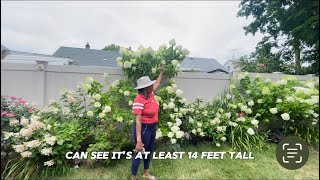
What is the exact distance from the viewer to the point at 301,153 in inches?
148

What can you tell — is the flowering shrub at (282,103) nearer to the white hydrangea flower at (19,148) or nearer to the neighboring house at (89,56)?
the white hydrangea flower at (19,148)

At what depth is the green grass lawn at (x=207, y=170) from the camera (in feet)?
9.37

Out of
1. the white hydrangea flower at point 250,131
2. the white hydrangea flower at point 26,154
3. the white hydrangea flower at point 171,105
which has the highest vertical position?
the white hydrangea flower at point 171,105

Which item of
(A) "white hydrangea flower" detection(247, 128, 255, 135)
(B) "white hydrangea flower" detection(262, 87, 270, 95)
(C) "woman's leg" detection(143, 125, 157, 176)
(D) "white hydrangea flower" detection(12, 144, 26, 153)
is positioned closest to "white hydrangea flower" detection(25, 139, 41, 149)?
(D) "white hydrangea flower" detection(12, 144, 26, 153)

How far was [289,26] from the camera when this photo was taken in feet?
35.2

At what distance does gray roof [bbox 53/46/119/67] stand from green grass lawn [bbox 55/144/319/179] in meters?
12.9

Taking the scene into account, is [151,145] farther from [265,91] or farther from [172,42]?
[265,91]

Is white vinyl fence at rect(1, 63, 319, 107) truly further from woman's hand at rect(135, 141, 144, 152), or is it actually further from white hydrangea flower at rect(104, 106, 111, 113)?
woman's hand at rect(135, 141, 144, 152)

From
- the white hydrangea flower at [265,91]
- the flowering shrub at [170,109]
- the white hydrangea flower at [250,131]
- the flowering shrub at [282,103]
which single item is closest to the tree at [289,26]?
the flowering shrub at [282,103]

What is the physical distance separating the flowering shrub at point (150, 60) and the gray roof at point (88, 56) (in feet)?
40.1

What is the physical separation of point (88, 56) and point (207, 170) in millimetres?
14652

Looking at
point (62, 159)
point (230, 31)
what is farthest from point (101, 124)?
point (230, 31)

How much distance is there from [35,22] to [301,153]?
5145 mm

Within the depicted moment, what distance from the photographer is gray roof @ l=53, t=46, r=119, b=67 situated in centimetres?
1539
